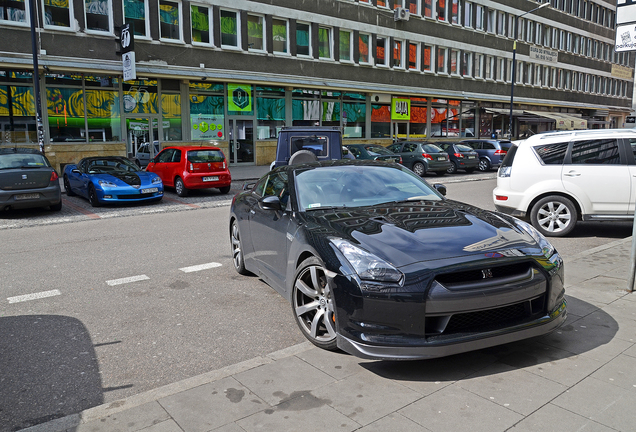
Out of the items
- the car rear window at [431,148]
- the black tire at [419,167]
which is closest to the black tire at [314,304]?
the black tire at [419,167]

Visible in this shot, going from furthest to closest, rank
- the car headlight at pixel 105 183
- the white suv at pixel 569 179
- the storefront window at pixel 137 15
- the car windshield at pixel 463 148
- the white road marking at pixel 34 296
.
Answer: the car windshield at pixel 463 148 → the storefront window at pixel 137 15 → the car headlight at pixel 105 183 → the white suv at pixel 569 179 → the white road marking at pixel 34 296

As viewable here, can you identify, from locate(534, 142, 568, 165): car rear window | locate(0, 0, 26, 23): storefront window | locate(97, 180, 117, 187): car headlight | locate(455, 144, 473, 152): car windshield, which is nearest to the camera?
locate(534, 142, 568, 165): car rear window

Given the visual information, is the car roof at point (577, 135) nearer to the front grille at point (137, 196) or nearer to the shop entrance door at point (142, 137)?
the front grille at point (137, 196)

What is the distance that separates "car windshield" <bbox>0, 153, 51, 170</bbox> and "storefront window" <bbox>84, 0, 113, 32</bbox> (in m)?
11.7

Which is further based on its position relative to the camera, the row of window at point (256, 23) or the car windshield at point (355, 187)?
the row of window at point (256, 23)

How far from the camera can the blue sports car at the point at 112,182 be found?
14.0 meters

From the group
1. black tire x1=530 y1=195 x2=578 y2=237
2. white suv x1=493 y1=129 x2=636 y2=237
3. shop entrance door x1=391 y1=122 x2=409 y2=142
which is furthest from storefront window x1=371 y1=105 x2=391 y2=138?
black tire x1=530 y1=195 x2=578 y2=237

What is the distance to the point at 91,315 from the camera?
5.36 m

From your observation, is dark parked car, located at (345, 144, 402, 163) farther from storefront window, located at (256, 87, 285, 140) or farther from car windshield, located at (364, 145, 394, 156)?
storefront window, located at (256, 87, 285, 140)

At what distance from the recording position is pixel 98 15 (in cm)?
2291

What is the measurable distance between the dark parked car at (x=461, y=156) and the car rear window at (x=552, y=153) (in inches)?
618

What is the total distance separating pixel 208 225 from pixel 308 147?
191 inches

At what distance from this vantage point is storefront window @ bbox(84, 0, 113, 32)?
892 inches

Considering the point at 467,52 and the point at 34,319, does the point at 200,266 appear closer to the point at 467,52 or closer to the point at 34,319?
the point at 34,319
